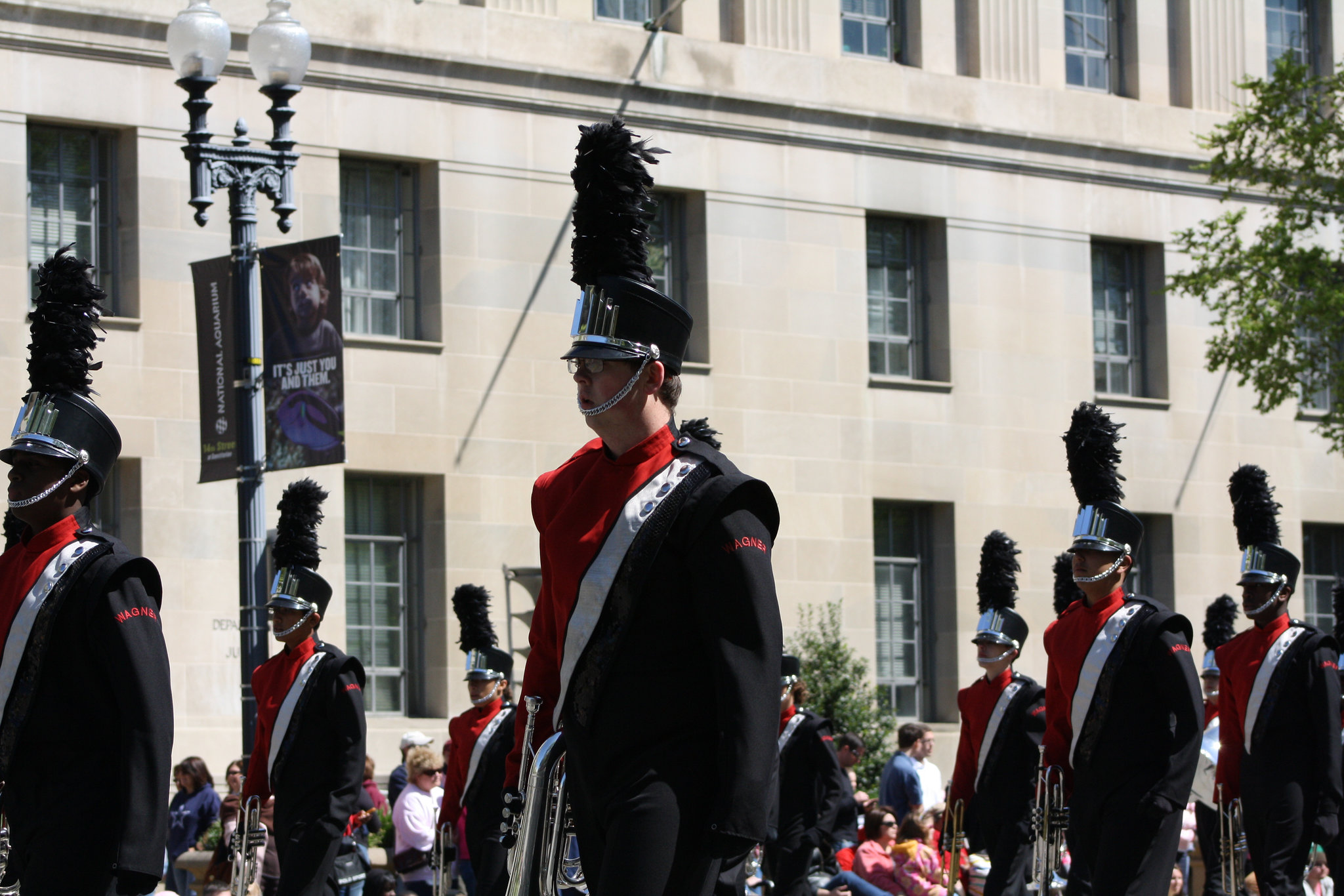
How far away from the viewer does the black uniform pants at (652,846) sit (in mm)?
5344

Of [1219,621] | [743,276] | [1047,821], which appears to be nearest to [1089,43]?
[743,276]

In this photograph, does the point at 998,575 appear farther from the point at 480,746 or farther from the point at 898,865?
the point at 480,746

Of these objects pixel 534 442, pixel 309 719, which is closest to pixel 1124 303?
pixel 534 442

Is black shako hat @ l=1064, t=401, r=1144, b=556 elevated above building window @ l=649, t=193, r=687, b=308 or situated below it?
below

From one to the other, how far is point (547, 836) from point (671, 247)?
1957cm

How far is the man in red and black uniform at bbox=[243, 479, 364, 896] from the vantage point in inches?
442

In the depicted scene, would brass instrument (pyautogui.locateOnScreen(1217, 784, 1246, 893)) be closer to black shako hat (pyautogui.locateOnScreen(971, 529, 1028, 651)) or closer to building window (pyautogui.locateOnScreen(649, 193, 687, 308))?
black shako hat (pyautogui.locateOnScreen(971, 529, 1028, 651))

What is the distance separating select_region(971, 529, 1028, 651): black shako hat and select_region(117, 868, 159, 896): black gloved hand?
856 cm

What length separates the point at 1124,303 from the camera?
1112 inches

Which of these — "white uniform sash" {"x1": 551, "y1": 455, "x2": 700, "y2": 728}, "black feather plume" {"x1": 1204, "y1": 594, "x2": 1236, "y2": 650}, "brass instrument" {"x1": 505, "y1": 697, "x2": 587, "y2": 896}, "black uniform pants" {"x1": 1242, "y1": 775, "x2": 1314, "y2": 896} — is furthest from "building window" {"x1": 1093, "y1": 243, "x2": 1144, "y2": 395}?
"brass instrument" {"x1": 505, "y1": 697, "x2": 587, "y2": 896}

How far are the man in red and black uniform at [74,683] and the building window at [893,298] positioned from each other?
19880mm

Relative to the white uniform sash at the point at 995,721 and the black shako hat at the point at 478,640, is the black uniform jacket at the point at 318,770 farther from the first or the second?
the white uniform sash at the point at 995,721

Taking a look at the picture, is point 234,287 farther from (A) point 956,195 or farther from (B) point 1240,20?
(B) point 1240,20

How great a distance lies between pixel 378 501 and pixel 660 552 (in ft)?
57.7
